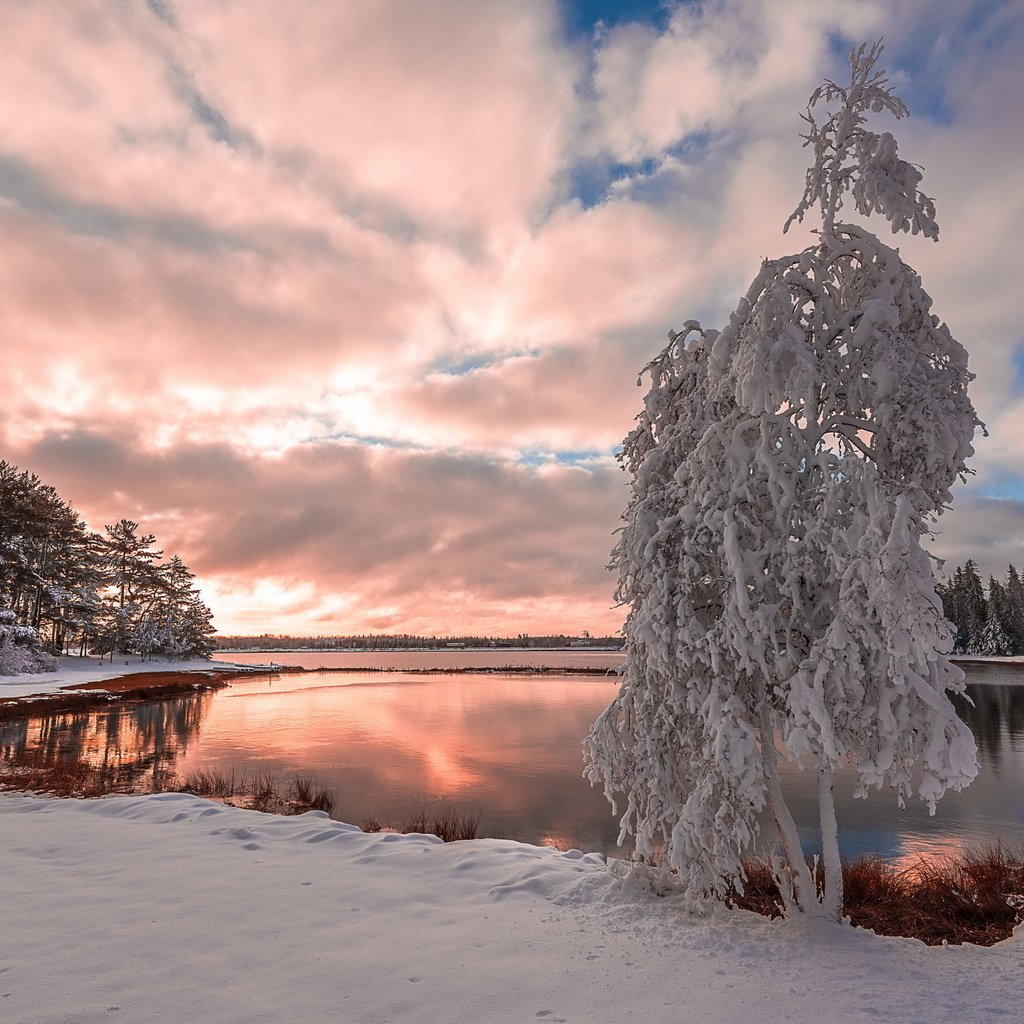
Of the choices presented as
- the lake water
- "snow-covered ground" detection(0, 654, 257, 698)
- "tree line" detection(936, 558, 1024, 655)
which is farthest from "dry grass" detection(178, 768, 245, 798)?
"tree line" detection(936, 558, 1024, 655)

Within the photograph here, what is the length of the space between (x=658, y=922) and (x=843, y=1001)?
2127 millimetres

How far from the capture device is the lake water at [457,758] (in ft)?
54.1

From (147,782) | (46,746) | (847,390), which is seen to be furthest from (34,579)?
(847,390)

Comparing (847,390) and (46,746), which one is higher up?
(847,390)

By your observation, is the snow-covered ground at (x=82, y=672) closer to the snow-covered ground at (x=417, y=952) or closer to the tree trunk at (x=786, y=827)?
the snow-covered ground at (x=417, y=952)

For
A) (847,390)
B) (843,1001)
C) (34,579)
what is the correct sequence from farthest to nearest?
(34,579)
(847,390)
(843,1001)

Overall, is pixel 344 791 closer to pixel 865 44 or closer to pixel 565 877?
pixel 565 877

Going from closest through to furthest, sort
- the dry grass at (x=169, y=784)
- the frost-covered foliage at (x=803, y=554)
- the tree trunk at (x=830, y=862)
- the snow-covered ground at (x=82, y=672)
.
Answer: the frost-covered foliage at (x=803, y=554) → the tree trunk at (x=830, y=862) → the dry grass at (x=169, y=784) → the snow-covered ground at (x=82, y=672)

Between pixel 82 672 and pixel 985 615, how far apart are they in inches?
4960

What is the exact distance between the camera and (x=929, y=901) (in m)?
9.09

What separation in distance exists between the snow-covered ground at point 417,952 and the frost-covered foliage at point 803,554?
1.10 m

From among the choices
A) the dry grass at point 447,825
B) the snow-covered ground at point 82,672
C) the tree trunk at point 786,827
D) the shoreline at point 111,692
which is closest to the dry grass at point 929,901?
the tree trunk at point 786,827

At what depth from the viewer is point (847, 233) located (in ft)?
27.9

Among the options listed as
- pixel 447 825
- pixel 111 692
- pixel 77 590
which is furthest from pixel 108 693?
pixel 447 825
